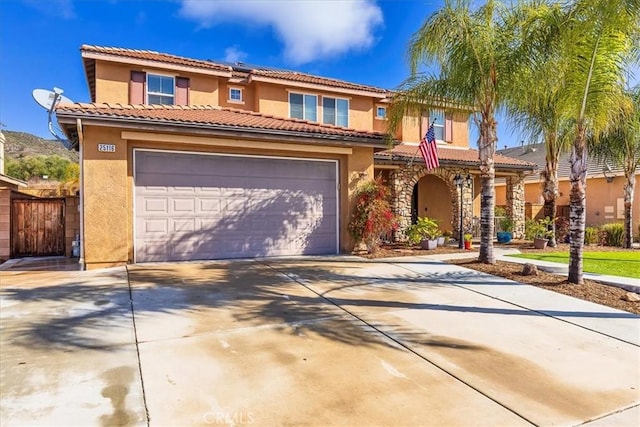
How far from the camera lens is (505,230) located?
17234mm

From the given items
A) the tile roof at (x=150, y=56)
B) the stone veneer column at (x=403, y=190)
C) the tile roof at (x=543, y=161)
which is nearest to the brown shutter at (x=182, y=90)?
the tile roof at (x=150, y=56)

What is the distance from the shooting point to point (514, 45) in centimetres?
945

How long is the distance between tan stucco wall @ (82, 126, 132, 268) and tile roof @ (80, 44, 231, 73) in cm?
658

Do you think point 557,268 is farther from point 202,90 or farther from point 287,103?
point 202,90

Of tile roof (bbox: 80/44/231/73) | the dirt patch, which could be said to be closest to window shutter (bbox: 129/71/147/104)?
tile roof (bbox: 80/44/231/73)

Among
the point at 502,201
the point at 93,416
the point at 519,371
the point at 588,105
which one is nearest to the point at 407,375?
the point at 519,371

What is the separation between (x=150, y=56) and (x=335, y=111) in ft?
26.0

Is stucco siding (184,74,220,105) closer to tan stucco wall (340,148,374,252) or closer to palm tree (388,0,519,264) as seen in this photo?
tan stucco wall (340,148,374,252)

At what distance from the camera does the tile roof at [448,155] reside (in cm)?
1577

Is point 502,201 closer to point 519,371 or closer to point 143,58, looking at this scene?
point 143,58

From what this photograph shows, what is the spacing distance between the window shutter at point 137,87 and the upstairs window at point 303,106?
5975mm

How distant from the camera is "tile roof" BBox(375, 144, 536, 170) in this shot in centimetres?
1577

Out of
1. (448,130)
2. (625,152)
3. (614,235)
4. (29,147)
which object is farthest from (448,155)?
(29,147)

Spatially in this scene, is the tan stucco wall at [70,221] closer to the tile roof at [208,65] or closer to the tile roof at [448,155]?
the tile roof at [208,65]
